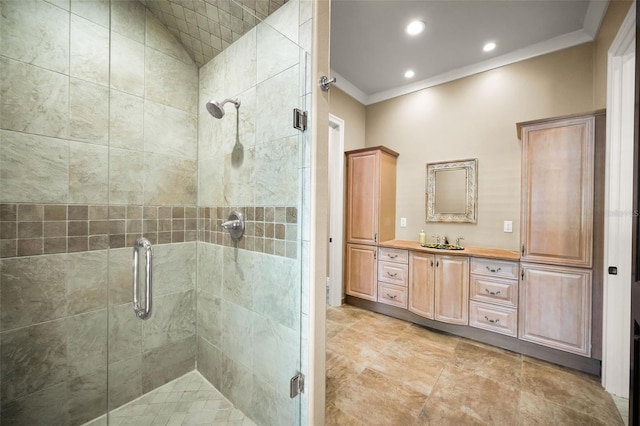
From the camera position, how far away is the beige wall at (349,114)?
3.11m

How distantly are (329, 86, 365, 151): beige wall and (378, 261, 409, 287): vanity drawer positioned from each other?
5.23ft

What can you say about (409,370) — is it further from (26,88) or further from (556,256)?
(26,88)

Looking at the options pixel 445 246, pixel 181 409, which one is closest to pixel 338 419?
pixel 181 409

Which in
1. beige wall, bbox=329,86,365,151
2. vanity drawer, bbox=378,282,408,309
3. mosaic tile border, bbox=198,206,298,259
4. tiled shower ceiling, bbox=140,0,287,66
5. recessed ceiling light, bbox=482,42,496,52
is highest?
recessed ceiling light, bbox=482,42,496,52

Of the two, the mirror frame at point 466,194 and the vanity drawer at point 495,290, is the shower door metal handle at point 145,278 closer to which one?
the vanity drawer at point 495,290

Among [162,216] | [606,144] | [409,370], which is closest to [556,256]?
[606,144]

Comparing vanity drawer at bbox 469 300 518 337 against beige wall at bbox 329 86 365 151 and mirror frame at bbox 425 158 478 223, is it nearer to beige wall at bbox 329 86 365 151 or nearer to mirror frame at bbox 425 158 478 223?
mirror frame at bbox 425 158 478 223

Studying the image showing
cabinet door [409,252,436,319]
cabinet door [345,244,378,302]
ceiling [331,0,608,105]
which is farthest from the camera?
cabinet door [345,244,378,302]

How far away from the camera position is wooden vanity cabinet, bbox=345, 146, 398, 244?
9.92ft

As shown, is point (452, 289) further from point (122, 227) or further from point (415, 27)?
point (122, 227)

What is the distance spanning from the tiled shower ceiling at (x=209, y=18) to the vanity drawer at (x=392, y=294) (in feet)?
8.91

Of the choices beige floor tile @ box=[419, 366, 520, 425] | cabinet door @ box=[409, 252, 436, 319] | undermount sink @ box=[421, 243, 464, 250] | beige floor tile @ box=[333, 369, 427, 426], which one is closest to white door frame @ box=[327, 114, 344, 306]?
cabinet door @ box=[409, 252, 436, 319]

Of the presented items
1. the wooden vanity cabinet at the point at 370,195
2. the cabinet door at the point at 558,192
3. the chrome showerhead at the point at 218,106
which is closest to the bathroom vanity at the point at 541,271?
the cabinet door at the point at 558,192

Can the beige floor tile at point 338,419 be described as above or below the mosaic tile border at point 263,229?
below
